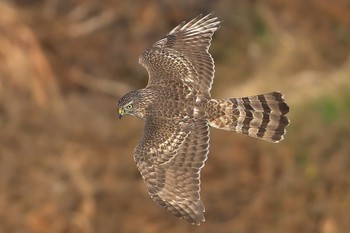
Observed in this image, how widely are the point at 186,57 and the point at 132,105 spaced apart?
73cm

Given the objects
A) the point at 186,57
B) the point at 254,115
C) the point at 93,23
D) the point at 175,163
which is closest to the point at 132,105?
the point at 175,163

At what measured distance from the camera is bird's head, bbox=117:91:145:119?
7715 millimetres

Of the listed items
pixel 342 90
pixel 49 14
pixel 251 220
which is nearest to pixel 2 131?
pixel 49 14

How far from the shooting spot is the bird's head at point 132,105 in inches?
304

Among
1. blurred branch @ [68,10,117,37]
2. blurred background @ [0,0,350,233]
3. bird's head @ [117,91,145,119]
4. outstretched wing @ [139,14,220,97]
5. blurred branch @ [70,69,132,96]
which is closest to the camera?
bird's head @ [117,91,145,119]

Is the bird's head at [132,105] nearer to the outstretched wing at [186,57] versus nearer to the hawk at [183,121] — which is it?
the hawk at [183,121]

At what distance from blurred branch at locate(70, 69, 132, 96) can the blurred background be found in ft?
0.07

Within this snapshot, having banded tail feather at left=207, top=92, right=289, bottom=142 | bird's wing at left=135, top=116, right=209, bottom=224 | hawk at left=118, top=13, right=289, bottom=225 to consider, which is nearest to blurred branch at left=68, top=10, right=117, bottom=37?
hawk at left=118, top=13, right=289, bottom=225

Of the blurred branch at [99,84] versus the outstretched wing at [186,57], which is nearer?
the outstretched wing at [186,57]

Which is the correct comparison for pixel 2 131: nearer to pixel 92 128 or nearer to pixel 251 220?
pixel 92 128

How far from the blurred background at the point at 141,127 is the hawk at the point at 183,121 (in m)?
7.17

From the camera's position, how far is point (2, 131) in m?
16.0

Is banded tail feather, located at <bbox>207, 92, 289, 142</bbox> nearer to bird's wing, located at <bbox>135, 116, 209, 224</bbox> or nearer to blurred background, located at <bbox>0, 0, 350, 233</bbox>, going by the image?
bird's wing, located at <bbox>135, 116, 209, 224</bbox>

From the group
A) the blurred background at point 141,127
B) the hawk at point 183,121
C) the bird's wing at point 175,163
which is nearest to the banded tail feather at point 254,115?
the hawk at point 183,121
